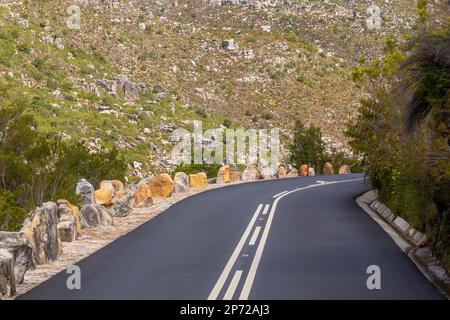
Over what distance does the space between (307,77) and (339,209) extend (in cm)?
5737

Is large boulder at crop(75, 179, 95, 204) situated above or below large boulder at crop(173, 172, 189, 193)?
above

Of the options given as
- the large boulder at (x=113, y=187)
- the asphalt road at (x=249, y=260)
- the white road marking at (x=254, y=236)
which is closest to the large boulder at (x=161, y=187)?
the large boulder at (x=113, y=187)

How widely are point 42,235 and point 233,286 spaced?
4867 millimetres

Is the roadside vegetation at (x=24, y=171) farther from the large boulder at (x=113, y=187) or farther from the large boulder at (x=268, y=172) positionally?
the large boulder at (x=268, y=172)

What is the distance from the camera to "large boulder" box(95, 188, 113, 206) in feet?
76.7

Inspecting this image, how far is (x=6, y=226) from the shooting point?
55.0ft

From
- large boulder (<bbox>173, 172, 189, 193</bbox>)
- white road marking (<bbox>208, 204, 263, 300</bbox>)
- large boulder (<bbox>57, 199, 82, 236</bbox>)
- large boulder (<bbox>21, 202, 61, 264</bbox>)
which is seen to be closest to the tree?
large boulder (<bbox>173, 172, 189, 193</bbox>)

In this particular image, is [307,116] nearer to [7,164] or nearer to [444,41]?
[7,164]

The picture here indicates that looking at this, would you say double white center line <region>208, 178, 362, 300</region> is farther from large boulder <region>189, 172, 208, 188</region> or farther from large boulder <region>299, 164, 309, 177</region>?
large boulder <region>299, 164, 309, 177</region>

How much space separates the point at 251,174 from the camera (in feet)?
133

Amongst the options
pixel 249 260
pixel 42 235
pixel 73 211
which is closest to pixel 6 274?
pixel 42 235

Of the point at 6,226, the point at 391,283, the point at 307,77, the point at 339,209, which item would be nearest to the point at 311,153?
the point at 307,77

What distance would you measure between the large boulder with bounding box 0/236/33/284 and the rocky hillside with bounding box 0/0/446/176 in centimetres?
3482

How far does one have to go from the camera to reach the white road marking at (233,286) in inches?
401
